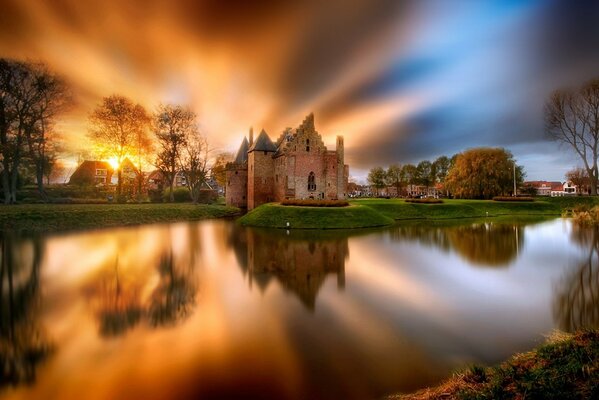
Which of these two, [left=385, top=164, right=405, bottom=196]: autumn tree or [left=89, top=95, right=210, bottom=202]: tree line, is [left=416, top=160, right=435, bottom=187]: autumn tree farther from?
[left=89, top=95, right=210, bottom=202]: tree line

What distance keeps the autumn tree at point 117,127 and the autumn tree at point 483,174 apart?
1876 inches

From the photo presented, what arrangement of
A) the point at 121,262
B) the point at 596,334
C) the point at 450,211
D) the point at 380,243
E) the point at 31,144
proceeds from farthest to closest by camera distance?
1. the point at 450,211
2. the point at 31,144
3. the point at 380,243
4. the point at 121,262
5. the point at 596,334

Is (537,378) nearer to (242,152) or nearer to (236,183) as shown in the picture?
A: (236,183)

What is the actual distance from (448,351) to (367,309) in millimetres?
2447

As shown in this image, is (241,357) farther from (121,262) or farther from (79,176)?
(79,176)

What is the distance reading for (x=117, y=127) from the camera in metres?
36.8

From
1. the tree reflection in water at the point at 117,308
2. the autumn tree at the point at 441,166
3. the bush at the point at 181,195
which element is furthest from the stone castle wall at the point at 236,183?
the autumn tree at the point at 441,166

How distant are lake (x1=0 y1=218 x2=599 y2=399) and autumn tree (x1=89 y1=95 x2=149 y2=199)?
79.5ft

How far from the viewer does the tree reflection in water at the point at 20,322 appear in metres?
5.38

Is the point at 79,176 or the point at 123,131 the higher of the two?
the point at 123,131

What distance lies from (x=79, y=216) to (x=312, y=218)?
19921 millimetres

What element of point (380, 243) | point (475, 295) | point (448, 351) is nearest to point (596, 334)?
point (448, 351)

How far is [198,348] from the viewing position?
6090 millimetres

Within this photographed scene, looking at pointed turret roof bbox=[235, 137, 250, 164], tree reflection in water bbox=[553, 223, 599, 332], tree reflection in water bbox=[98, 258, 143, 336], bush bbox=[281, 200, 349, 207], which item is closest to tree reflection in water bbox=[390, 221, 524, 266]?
tree reflection in water bbox=[553, 223, 599, 332]
